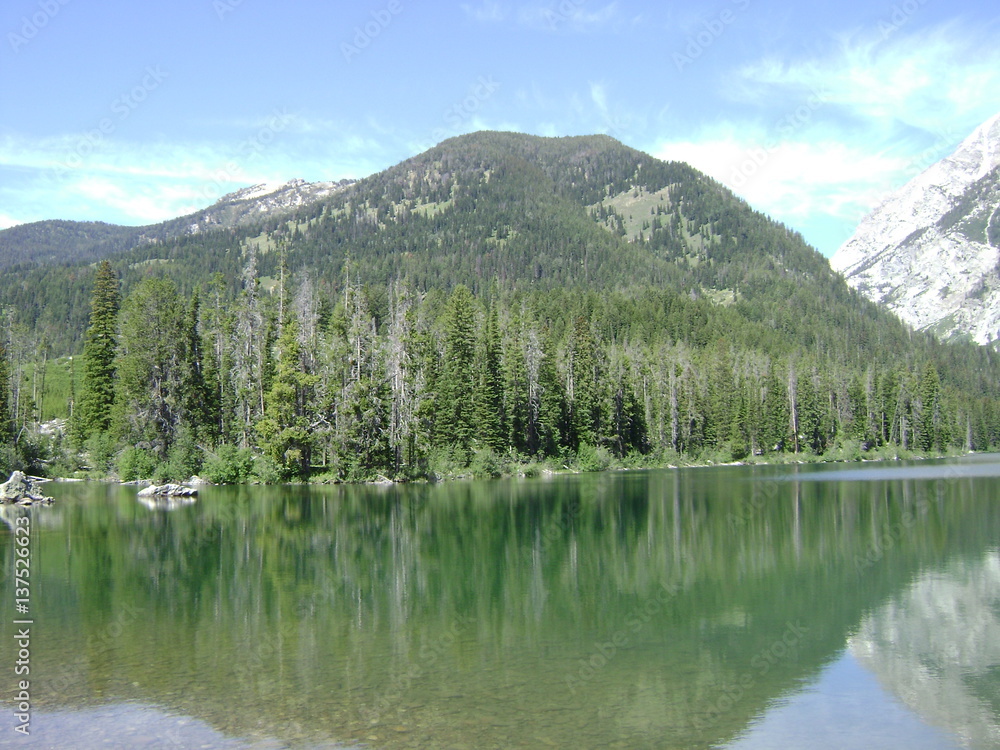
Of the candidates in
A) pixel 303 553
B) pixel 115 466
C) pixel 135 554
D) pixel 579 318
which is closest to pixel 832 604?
pixel 303 553

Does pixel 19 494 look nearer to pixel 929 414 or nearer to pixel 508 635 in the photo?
pixel 508 635

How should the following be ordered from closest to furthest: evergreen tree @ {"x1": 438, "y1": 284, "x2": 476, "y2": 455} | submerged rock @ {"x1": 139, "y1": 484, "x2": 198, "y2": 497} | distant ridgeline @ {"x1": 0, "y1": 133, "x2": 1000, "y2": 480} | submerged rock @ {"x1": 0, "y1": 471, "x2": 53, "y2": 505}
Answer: submerged rock @ {"x1": 0, "y1": 471, "x2": 53, "y2": 505}, submerged rock @ {"x1": 139, "y1": 484, "x2": 198, "y2": 497}, distant ridgeline @ {"x1": 0, "y1": 133, "x2": 1000, "y2": 480}, evergreen tree @ {"x1": 438, "y1": 284, "x2": 476, "y2": 455}

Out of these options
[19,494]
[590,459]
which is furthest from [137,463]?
[590,459]

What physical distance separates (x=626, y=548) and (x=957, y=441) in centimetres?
13603

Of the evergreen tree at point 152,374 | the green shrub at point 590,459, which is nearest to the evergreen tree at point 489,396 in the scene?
the green shrub at point 590,459

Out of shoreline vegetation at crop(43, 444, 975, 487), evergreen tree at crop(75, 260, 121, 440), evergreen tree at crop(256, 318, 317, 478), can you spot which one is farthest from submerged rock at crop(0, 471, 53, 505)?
evergreen tree at crop(75, 260, 121, 440)

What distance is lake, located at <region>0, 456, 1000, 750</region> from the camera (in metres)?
11.4

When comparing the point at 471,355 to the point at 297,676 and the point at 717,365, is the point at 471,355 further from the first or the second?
the point at 297,676

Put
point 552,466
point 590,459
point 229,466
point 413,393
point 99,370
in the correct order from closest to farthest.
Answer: point 229,466
point 413,393
point 99,370
point 552,466
point 590,459

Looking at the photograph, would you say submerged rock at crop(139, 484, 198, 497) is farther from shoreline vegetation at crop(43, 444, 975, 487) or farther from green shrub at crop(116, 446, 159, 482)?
green shrub at crop(116, 446, 159, 482)

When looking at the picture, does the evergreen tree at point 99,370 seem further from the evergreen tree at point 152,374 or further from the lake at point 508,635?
the lake at point 508,635

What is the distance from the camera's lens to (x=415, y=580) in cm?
2233

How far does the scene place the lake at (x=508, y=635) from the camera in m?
11.4

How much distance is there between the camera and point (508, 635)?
16234 mm
